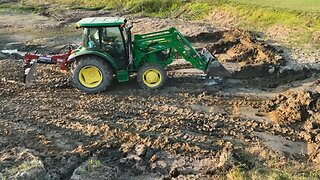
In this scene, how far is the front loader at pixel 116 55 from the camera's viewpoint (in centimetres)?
1244

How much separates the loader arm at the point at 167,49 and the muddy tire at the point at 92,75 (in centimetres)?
83

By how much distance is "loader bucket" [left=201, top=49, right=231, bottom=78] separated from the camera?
43.1ft

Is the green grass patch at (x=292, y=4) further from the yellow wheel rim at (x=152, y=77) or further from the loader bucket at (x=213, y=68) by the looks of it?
the yellow wheel rim at (x=152, y=77)

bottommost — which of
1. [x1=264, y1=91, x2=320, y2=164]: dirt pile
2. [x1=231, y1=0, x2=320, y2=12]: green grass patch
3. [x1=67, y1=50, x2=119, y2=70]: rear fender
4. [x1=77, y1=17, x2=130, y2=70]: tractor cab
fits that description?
[x1=264, y1=91, x2=320, y2=164]: dirt pile

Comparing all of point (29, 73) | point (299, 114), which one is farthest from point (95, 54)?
point (299, 114)

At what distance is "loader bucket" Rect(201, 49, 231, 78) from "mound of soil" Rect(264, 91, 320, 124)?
205 centimetres

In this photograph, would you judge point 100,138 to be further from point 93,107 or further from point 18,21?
point 18,21

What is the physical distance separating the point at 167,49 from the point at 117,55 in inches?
52.6

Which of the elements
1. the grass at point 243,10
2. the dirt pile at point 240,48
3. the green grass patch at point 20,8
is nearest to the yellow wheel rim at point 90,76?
the dirt pile at point 240,48

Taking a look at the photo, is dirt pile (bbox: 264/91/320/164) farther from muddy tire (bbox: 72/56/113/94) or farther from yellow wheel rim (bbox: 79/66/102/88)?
yellow wheel rim (bbox: 79/66/102/88)

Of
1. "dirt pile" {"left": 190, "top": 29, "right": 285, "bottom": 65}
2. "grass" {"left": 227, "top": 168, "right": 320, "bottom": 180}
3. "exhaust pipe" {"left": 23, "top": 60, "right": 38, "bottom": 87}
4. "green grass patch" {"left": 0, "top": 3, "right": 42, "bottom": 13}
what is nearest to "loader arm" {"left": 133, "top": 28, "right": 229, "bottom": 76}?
"dirt pile" {"left": 190, "top": 29, "right": 285, "bottom": 65}


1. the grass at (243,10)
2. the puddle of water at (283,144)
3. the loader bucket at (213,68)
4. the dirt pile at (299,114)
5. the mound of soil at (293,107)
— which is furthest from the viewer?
the grass at (243,10)

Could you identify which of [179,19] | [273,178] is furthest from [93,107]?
[179,19]

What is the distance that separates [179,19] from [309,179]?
1459 cm
